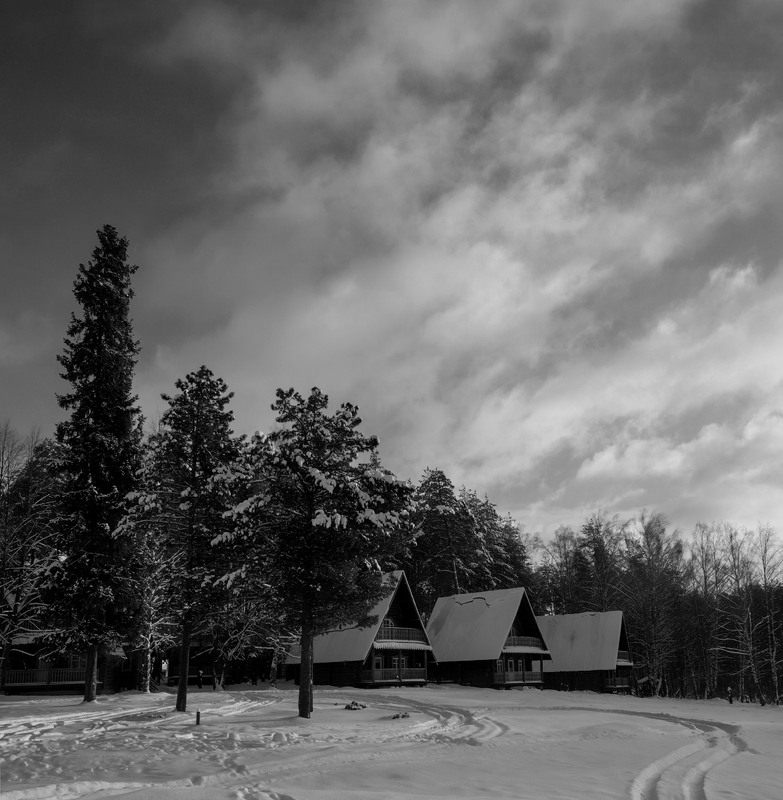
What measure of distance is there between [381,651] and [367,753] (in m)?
33.4

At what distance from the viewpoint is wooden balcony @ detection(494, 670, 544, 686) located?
172 ft

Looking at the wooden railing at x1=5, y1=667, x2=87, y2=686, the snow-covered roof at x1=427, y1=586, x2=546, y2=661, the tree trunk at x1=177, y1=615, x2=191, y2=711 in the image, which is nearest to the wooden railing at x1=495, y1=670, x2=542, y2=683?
the snow-covered roof at x1=427, y1=586, x2=546, y2=661

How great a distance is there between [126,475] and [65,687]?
17.2 m

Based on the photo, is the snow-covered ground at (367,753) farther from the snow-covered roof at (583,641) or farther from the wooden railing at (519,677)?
the snow-covered roof at (583,641)

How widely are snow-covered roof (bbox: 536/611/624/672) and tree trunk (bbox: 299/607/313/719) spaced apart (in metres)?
36.1

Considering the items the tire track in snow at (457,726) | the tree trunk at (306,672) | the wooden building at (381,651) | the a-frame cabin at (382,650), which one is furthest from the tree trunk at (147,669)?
the tree trunk at (306,672)

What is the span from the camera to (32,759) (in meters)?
16.0

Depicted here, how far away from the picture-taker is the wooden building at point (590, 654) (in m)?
56.6

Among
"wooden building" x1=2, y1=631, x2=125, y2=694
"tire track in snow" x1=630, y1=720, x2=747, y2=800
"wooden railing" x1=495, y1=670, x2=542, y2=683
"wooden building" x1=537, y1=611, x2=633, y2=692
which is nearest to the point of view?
"tire track in snow" x1=630, y1=720, x2=747, y2=800

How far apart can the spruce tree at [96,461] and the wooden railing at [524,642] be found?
31.2 meters

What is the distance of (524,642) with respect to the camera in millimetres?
54938

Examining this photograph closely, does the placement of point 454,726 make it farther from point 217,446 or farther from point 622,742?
point 217,446

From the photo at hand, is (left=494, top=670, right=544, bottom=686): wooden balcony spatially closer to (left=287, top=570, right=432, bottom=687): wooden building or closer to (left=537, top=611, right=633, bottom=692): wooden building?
(left=537, top=611, right=633, bottom=692): wooden building

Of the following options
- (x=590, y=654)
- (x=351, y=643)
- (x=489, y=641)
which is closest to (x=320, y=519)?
(x=351, y=643)
